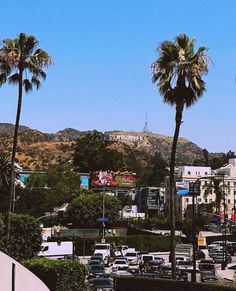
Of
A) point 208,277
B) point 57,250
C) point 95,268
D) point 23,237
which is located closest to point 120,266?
point 95,268

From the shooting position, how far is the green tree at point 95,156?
166625mm

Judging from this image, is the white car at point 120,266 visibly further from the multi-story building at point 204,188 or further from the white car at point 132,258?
the multi-story building at point 204,188

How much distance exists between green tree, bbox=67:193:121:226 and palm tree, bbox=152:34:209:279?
248 ft

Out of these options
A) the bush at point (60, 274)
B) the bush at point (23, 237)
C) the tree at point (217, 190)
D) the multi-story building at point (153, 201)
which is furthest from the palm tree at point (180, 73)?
the multi-story building at point (153, 201)

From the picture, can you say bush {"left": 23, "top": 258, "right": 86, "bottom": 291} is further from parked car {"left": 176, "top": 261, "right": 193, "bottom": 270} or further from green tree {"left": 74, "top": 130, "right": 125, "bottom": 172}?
green tree {"left": 74, "top": 130, "right": 125, "bottom": 172}

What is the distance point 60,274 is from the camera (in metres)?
30.7

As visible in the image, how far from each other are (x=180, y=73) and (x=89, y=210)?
76.6 m

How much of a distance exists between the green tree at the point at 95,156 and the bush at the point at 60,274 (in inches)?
5292

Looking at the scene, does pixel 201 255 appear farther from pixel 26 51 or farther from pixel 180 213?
pixel 180 213

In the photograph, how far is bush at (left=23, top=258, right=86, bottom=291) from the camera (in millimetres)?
30516

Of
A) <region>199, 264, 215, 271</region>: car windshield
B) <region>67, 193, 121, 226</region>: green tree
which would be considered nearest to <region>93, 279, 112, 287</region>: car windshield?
<region>199, 264, 215, 271</region>: car windshield

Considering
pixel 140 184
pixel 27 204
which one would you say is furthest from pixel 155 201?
pixel 27 204

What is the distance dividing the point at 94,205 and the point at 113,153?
6369cm

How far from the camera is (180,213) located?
149750 millimetres
